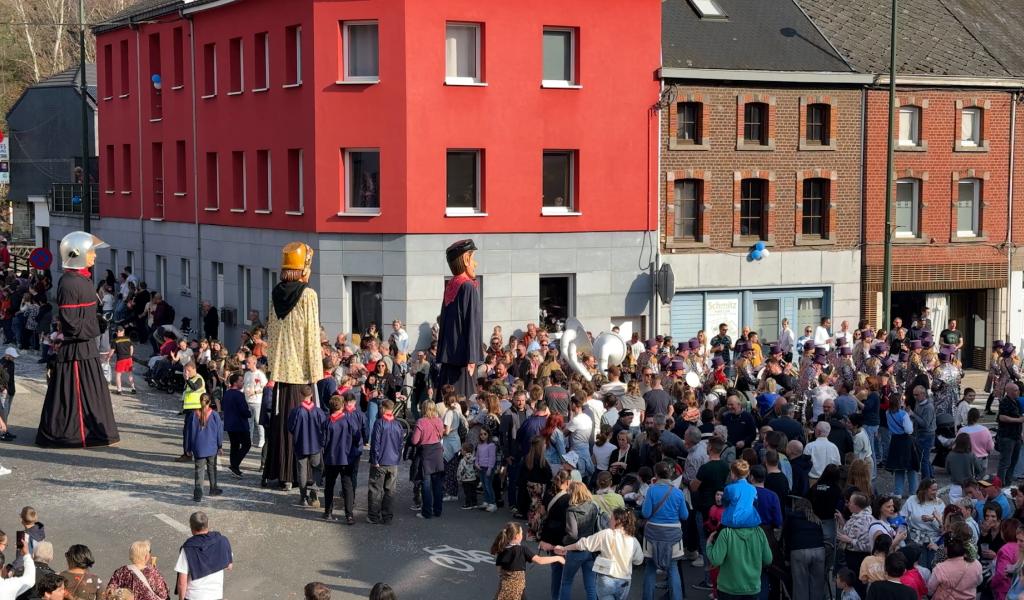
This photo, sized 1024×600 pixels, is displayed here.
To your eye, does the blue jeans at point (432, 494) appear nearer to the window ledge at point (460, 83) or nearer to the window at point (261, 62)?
the window ledge at point (460, 83)

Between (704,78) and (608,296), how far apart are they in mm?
5733

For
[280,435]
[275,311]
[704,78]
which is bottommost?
[280,435]

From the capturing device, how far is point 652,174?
31.4 metres

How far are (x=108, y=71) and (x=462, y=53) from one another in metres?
18.6

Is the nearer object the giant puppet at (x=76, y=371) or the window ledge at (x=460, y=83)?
the giant puppet at (x=76, y=371)

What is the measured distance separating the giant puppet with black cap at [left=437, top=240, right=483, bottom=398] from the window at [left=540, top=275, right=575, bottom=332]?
12199 mm

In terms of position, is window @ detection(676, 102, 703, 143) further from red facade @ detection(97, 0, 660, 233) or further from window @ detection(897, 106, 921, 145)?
window @ detection(897, 106, 921, 145)

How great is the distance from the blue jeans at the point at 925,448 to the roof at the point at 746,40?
14.0m

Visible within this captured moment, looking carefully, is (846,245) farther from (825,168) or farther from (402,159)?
(402,159)

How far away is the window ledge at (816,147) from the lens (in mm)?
32844

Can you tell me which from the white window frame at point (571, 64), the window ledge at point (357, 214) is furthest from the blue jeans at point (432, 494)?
the white window frame at point (571, 64)

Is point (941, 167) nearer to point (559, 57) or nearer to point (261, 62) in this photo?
point (559, 57)

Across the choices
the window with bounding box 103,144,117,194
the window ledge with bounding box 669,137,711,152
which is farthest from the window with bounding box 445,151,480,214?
the window with bounding box 103,144,117,194

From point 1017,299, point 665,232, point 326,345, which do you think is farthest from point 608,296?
point 1017,299
